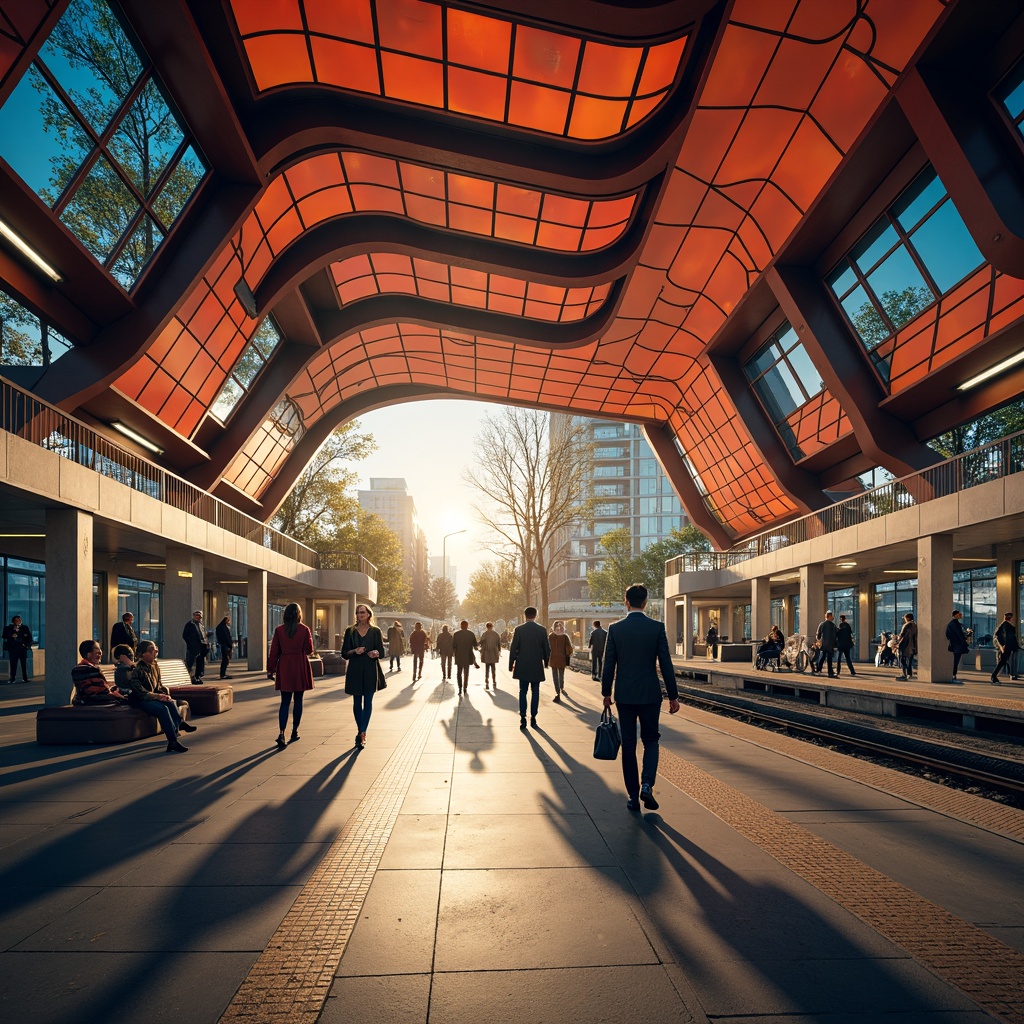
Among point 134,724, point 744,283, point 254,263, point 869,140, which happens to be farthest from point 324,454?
point 134,724

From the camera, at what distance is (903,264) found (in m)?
21.7

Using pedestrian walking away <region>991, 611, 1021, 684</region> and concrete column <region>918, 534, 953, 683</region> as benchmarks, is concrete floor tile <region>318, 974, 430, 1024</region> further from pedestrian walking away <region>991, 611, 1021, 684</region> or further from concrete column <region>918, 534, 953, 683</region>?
pedestrian walking away <region>991, 611, 1021, 684</region>

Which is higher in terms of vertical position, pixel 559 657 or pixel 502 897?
pixel 502 897

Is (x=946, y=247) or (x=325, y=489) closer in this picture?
(x=946, y=247)

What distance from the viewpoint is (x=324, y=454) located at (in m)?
47.1

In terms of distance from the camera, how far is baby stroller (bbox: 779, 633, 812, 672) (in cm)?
2441

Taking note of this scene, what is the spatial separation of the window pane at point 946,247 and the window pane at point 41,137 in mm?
20003

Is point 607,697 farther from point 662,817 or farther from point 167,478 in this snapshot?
point 167,478

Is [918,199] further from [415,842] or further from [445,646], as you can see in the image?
[415,842]

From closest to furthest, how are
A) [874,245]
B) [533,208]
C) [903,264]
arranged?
[903,264] → [874,245] → [533,208]

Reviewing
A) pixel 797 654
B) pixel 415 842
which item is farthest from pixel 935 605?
pixel 415 842

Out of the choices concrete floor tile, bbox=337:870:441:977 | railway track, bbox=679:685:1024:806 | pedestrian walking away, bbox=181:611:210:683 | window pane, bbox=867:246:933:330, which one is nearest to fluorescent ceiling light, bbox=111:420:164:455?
pedestrian walking away, bbox=181:611:210:683

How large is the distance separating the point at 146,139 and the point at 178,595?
39.0 ft

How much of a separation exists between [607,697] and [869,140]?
61.1 feet
